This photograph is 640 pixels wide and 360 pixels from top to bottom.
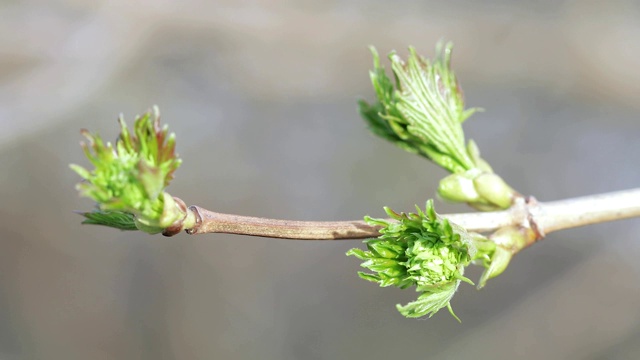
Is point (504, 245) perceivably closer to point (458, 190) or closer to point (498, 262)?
point (498, 262)

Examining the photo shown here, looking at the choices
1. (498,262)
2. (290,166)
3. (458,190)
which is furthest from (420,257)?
(290,166)

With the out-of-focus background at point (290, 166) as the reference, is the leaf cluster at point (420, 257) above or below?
below

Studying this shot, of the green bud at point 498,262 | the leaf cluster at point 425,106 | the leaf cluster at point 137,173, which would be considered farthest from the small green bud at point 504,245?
the leaf cluster at point 137,173

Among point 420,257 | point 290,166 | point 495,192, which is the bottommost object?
point 420,257

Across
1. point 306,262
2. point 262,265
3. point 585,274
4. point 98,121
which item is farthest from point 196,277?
point 585,274

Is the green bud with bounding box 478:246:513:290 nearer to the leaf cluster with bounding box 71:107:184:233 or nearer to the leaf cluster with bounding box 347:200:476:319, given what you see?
the leaf cluster with bounding box 347:200:476:319

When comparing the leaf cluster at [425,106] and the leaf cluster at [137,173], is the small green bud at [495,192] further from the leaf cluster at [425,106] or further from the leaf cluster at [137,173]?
the leaf cluster at [137,173]

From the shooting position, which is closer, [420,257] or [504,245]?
[420,257]

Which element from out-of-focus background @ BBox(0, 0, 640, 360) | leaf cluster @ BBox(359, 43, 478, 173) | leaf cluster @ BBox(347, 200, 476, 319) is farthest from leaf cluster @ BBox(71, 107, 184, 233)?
out-of-focus background @ BBox(0, 0, 640, 360)
